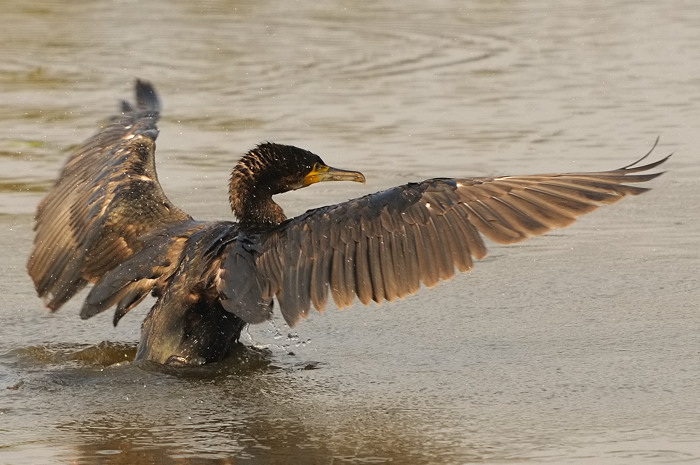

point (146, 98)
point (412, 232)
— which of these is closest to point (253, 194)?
point (412, 232)

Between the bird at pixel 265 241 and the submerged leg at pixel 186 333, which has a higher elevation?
the bird at pixel 265 241

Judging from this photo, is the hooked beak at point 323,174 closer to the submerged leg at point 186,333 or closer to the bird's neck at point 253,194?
the bird's neck at point 253,194

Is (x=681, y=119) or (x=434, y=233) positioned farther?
(x=681, y=119)

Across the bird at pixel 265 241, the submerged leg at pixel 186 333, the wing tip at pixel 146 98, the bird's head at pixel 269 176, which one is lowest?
the submerged leg at pixel 186 333

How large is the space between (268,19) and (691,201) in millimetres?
8278

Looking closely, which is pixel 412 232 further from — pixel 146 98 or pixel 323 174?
pixel 146 98

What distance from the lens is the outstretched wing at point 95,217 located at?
22.4 feet

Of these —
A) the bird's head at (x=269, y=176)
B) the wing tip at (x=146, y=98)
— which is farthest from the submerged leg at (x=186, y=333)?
the wing tip at (x=146, y=98)

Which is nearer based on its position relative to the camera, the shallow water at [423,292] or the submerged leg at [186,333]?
the shallow water at [423,292]

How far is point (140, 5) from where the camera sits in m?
17.2

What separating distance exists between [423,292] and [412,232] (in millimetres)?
1421

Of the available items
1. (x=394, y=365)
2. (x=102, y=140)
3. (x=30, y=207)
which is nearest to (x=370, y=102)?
(x=30, y=207)

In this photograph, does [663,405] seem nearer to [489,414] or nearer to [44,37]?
[489,414]

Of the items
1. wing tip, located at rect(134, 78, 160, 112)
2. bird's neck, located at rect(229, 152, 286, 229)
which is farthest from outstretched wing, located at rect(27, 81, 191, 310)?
wing tip, located at rect(134, 78, 160, 112)
